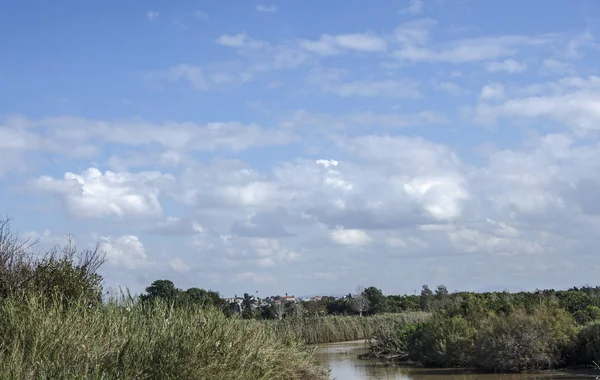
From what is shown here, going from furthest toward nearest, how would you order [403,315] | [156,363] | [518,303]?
[403,315]
[518,303]
[156,363]

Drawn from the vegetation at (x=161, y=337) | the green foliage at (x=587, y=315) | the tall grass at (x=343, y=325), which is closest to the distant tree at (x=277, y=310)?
the tall grass at (x=343, y=325)

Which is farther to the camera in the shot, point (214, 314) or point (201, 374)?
point (214, 314)

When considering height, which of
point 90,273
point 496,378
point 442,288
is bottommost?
point 496,378

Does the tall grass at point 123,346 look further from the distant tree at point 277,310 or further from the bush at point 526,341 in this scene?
the distant tree at point 277,310

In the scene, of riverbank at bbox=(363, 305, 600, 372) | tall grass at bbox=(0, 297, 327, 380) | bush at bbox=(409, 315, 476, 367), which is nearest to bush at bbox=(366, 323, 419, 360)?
bush at bbox=(409, 315, 476, 367)

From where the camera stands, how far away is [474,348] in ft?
126

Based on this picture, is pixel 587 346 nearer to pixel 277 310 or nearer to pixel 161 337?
pixel 161 337

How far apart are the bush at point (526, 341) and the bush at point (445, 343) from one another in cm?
218

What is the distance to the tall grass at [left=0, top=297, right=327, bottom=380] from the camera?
11.5 meters

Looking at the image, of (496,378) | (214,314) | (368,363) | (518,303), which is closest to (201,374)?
(214,314)

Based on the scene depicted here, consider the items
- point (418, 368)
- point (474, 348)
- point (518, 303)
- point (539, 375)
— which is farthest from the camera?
point (518, 303)

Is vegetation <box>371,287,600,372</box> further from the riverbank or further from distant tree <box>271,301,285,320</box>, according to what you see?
distant tree <box>271,301,285,320</box>

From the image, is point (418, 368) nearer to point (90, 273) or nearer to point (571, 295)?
point (571, 295)

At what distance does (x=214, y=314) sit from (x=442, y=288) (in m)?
77.0
